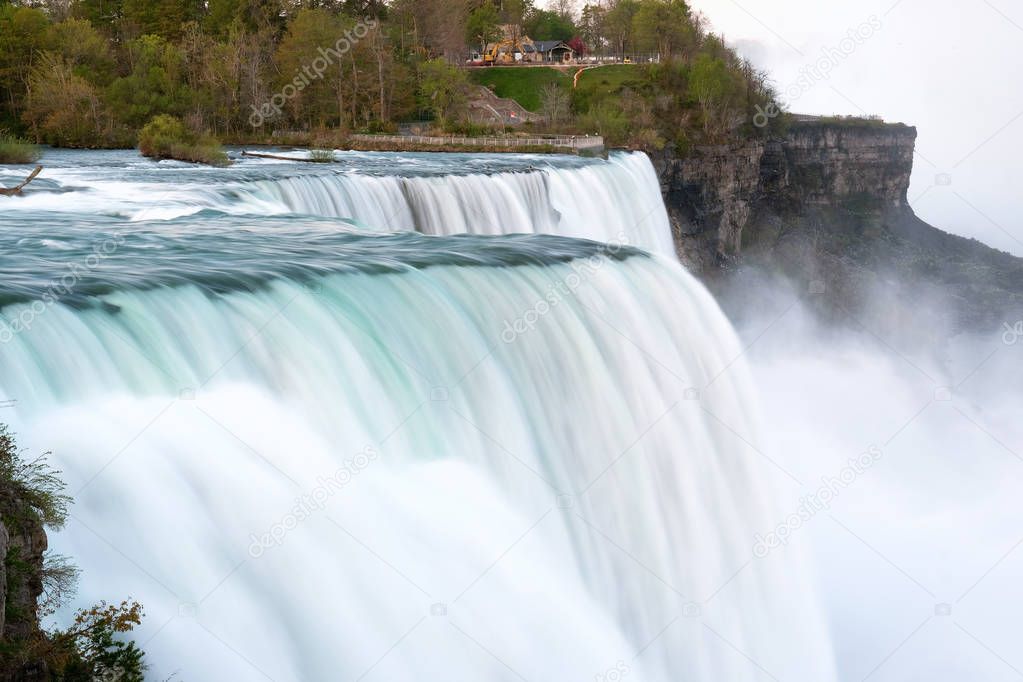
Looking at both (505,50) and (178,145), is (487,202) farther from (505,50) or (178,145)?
(505,50)

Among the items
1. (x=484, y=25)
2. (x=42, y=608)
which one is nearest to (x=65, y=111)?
(x=42, y=608)

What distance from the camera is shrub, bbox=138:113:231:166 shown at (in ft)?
98.7

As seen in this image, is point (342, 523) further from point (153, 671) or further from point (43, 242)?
point (43, 242)

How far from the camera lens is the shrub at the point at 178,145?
3008 cm

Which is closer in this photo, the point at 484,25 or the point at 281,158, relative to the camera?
the point at 281,158

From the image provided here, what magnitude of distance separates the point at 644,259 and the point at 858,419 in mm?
17537

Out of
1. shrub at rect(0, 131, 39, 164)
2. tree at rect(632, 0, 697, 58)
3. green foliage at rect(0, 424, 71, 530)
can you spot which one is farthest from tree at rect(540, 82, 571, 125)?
green foliage at rect(0, 424, 71, 530)

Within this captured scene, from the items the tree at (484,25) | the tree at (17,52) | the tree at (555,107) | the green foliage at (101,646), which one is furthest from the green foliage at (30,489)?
the tree at (484,25)

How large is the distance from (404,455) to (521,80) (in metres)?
67.1

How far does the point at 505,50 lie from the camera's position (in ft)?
273

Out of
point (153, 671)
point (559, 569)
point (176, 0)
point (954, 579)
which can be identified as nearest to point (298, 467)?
point (153, 671)

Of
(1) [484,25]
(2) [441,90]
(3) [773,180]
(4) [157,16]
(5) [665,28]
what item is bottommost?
(3) [773,180]

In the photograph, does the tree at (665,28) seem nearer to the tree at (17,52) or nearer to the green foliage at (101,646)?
the tree at (17,52)

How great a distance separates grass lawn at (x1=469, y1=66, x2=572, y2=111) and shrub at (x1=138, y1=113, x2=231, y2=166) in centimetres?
3856
